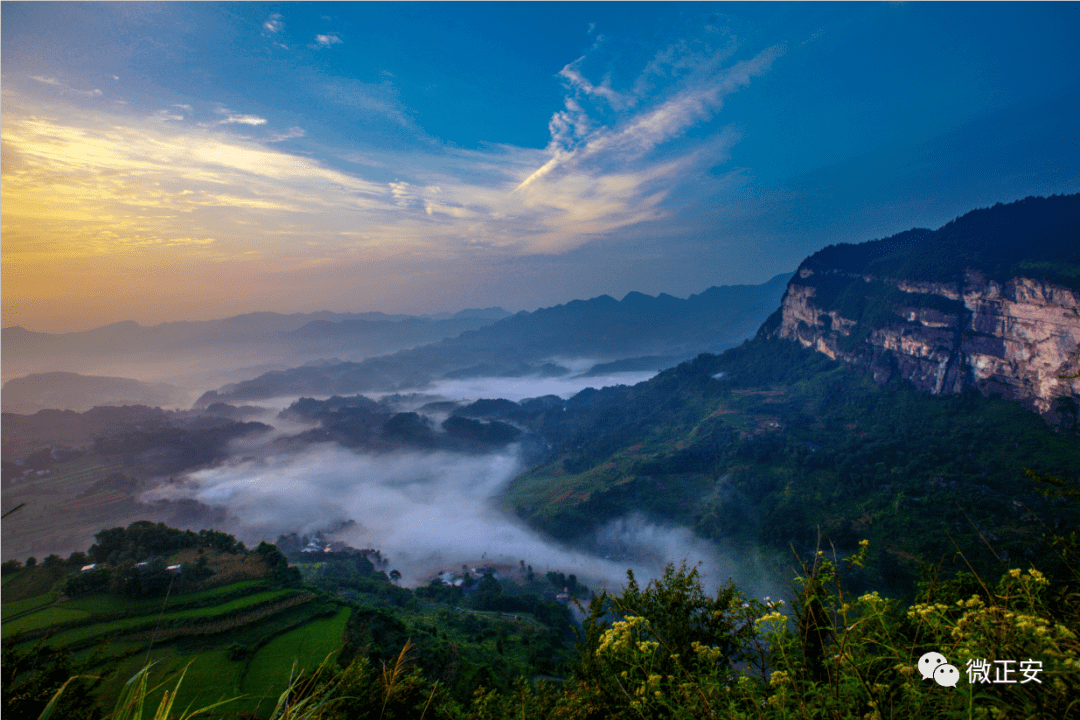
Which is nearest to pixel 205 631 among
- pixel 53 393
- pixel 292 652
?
pixel 292 652

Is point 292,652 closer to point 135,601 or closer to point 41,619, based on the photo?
point 135,601

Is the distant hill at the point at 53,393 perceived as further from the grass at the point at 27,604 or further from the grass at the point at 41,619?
the grass at the point at 41,619

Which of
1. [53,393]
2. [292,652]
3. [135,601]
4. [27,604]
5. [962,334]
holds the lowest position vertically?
[292,652]

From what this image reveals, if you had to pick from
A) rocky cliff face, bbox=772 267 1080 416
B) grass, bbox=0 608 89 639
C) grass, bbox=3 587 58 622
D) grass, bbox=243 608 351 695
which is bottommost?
grass, bbox=243 608 351 695

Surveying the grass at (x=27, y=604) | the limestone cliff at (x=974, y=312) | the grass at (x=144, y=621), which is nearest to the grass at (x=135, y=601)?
the grass at (x=27, y=604)

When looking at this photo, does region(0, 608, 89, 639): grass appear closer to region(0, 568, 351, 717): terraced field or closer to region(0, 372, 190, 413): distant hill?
region(0, 568, 351, 717): terraced field

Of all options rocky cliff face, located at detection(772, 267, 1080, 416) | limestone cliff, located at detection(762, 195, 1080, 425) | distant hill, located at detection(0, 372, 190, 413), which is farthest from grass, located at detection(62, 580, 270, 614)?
distant hill, located at detection(0, 372, 190, 413)
